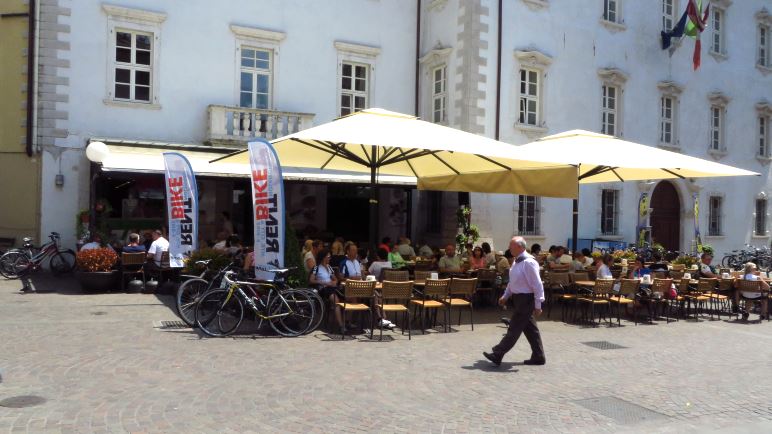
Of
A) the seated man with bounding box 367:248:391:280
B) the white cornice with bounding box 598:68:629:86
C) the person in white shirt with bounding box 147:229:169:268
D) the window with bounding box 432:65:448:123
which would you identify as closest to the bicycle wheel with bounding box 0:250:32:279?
the person in white shirt with bounding box 147:229:169:268

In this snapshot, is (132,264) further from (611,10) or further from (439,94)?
(611,10)

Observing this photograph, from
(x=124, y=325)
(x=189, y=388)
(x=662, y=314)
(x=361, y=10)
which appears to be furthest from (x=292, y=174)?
(x=189, y=388)

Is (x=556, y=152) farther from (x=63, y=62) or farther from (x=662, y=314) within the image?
(x=63, y=62)

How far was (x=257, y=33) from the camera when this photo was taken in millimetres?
17656

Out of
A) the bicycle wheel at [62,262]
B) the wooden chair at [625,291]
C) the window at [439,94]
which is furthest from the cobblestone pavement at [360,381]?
the window at [439,94]

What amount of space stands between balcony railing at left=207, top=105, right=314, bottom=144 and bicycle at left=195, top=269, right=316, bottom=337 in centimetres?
846

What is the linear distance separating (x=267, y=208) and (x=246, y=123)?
8.60 m

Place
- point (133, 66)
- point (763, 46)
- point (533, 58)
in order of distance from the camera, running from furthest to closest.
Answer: point (763, 46) → point (533, 58) → point (133, 66)

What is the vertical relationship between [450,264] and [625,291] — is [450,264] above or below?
→ above

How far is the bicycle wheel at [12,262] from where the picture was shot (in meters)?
14.3

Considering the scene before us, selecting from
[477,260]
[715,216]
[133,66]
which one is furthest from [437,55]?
[715,216]

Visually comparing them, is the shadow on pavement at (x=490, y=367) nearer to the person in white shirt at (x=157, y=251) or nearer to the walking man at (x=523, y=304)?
the walking man at (x=523, y=304)

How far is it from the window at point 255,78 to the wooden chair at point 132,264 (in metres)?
6.30

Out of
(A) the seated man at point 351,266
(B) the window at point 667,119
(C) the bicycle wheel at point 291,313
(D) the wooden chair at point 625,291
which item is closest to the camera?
(C) the bicycle wheel at point 291,313
